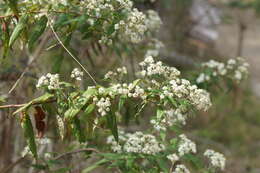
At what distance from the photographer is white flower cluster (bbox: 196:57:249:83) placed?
393 centimetres

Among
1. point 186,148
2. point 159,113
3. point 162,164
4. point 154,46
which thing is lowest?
point 162,164

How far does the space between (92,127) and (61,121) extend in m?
0.17

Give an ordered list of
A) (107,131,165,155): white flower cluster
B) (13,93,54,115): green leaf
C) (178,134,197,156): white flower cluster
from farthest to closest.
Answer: (178,134,197,156): white flower cluster < (107,131,165,155): white flower cluster < (13,93,54,115): green leaf

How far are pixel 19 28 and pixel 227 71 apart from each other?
7.33ft

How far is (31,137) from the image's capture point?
2.45 m

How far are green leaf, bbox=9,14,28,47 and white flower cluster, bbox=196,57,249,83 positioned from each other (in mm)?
1852

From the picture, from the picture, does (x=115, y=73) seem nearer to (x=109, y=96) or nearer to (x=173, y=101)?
(x=109, y=96)

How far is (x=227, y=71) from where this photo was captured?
4211 millimetres

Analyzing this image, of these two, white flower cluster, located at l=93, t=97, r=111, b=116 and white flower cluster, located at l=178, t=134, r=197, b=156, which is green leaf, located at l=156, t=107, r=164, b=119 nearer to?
white flower cluster, located at l=93, t=97, r=111, b=116

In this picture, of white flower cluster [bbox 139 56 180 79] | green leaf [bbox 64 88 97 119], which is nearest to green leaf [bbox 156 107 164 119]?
white flower cluster [bbox 139 56 180 79]

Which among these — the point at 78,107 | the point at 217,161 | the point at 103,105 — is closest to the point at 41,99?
the point at 78,107

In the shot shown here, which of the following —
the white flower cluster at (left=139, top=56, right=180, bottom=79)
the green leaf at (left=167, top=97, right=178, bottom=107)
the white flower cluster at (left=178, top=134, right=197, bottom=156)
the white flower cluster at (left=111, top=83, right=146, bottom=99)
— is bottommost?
the white flower cluster at (left=178, top=134, right=197, bottom=156)

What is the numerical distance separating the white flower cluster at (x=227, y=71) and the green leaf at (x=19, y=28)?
1852 mm

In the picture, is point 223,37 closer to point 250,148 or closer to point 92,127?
point 250,148
